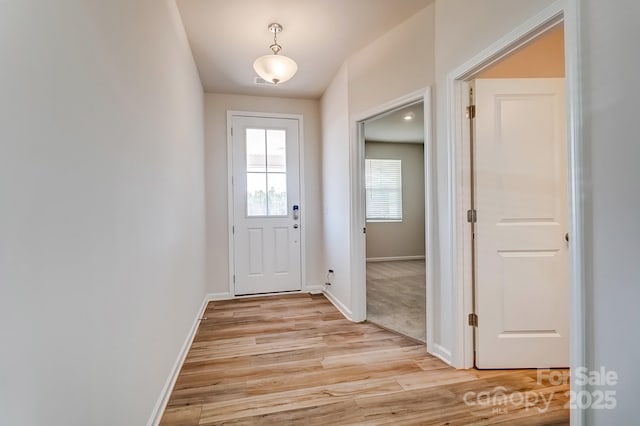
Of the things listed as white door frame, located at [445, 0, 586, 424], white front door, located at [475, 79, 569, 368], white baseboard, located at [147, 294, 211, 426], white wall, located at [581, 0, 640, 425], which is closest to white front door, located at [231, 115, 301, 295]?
white baseboard, located at [147, 294, 211, 426]

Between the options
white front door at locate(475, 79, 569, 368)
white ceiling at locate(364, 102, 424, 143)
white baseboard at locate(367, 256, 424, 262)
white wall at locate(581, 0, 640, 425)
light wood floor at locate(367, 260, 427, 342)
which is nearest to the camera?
white wall at locate(581, 0, 640, 425)

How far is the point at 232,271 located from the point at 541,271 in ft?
11.0

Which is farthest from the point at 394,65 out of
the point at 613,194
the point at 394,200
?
the point at 394,200

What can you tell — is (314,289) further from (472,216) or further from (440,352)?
(472,216)

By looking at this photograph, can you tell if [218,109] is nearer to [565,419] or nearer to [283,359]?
[283,359]

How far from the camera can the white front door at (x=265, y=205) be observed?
393cm

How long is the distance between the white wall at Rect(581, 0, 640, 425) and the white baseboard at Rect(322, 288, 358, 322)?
2063 millimetres

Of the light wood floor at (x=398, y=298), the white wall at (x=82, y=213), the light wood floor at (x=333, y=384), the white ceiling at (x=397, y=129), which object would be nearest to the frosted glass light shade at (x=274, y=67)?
the white wall at (x=82, y=213)

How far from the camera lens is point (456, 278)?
2084 millimetres

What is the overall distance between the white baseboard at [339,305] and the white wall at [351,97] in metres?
0.02

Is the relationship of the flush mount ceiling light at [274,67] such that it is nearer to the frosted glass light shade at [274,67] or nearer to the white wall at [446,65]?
the frosted glass light shade at [274,67]

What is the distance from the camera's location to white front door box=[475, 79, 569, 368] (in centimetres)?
202

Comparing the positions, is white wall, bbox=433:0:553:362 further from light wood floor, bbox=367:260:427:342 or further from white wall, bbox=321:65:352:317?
white wall, bbox=321:65:352:317

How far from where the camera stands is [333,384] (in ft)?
6.32
